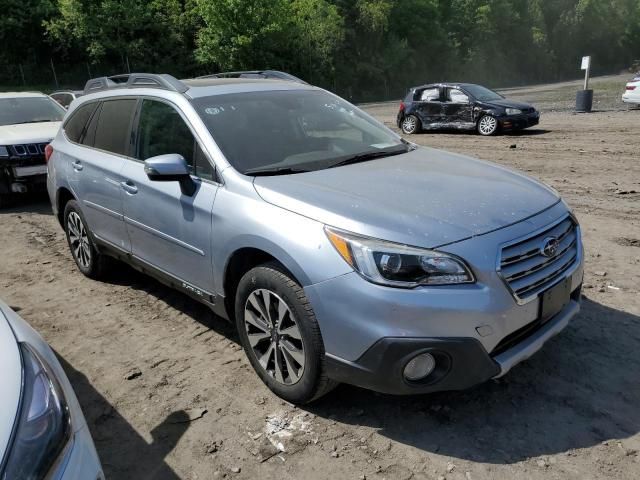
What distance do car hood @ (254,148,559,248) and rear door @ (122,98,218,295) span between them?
1.59 feet

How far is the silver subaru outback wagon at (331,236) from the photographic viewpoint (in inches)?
100

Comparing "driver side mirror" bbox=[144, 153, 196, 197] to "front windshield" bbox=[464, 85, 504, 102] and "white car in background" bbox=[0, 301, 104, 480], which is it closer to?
"white car in background" bbox=[0, 301, 104, 480]

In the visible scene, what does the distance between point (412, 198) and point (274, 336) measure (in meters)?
1.07

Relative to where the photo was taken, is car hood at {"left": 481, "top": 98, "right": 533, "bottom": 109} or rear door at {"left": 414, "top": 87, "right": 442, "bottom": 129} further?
rear door at {"left": 414, "top": 87, "right": 442, "bottom": 129}

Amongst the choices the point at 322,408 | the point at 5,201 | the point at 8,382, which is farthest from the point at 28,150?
the point at 8,382

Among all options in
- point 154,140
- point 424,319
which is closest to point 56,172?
point 154,140

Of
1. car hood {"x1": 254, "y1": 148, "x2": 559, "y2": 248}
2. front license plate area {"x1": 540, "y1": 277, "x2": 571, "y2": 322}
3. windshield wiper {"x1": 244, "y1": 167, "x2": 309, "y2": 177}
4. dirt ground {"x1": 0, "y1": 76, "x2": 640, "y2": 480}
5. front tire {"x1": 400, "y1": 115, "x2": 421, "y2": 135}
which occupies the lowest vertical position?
front tire {"x1": 400, "y1": 115, "x2": 421, "y2": 135}

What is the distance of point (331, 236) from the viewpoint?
8.74 feet

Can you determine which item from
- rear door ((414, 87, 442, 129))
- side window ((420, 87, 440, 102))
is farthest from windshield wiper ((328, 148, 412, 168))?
side window ((420, 87, 440, 102))

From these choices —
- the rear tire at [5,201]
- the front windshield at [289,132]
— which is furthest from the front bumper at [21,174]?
the front windshield at [289,132]

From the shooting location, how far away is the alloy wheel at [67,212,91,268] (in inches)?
200

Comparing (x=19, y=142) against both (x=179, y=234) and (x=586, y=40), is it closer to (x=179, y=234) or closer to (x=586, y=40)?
(x=179, y=234)

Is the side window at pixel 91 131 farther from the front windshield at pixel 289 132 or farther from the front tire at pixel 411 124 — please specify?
the front tire at pixel 411 124

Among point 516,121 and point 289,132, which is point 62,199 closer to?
point 289,132
